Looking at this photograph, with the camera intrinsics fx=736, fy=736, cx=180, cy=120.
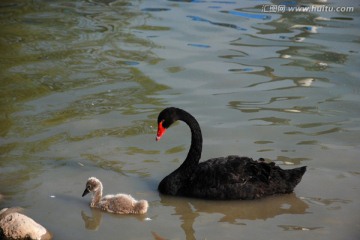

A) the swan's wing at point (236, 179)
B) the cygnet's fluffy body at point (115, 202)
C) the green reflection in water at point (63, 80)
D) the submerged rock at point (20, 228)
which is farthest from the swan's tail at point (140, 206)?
the green reflection in water at point (63, 80)

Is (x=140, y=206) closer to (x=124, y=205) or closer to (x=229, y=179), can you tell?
(x=124, y=205)

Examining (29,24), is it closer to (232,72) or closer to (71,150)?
(232,72)

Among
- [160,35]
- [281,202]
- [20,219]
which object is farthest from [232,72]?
[20,219]

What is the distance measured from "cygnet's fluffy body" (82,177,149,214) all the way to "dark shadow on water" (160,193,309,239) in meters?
0.35

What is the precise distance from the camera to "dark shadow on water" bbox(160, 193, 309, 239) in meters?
5.87

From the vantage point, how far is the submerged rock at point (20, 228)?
17.5 feet

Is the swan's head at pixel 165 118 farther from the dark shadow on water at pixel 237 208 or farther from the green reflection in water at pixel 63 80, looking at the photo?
the green reflection in water at pixel 63 80

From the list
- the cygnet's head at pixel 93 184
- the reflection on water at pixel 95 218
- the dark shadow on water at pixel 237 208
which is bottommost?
the reflection on water at pixel 95 218

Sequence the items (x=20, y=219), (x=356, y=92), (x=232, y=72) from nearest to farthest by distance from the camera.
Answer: (x=20, y=219) → (x=356, y=92) → (x=232, y=72)

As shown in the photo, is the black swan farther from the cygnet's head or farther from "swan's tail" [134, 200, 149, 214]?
the cygnet's head

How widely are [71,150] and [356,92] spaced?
350 cm

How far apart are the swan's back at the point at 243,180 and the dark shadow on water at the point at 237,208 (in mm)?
61

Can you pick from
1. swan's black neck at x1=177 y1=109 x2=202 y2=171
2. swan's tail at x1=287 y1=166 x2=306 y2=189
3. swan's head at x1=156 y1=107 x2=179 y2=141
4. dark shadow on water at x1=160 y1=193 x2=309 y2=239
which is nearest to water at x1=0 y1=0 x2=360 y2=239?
dark shadow on water at x1=160 y1=193 x2=309 y2=239

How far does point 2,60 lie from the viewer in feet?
32.7
